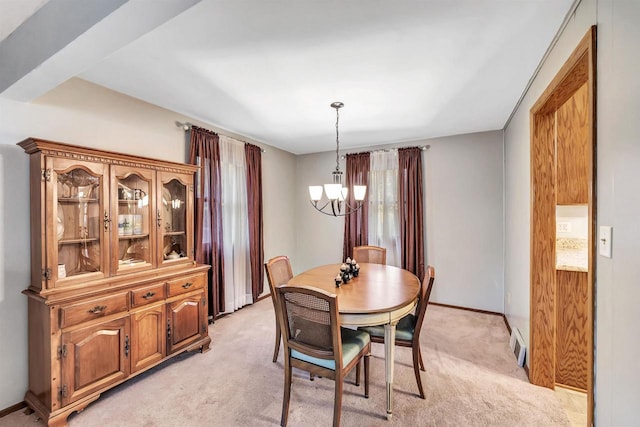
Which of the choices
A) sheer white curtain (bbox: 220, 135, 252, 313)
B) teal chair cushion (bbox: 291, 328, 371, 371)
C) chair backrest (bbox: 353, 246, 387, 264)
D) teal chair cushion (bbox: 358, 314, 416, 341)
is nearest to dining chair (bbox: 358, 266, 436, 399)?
teal chair cushion (bbox: 358, 314, 416, 341)

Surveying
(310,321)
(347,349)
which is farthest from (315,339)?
(347,349)

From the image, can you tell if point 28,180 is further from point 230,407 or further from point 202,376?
point 230,407

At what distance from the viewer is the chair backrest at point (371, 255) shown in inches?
136

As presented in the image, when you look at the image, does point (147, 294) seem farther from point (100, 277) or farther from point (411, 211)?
point (411, 211)

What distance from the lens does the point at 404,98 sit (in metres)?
2.63

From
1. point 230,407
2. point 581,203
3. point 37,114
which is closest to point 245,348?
point 230,407

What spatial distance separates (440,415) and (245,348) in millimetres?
1823

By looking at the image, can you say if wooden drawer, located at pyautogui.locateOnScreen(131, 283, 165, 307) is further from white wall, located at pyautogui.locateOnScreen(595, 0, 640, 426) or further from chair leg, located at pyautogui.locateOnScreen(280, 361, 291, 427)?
white wall, located at pyautogui.locateOnScreen(595, 0, 640, 426)

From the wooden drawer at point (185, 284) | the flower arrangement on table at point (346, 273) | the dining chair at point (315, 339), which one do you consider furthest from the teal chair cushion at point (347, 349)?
the wooden drawer at point (185, 284)

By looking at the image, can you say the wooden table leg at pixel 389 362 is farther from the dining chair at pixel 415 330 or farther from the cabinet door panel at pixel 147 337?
the cabinet door panel at pixel 147 337

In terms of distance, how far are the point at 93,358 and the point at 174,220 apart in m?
1.23

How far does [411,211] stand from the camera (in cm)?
402

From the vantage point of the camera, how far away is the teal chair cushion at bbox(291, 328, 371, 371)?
1714 millimetres

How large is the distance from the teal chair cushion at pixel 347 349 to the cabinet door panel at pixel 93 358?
134 centimetres
